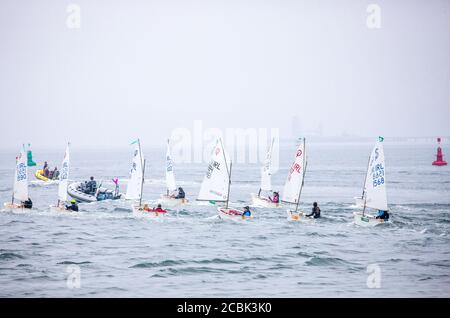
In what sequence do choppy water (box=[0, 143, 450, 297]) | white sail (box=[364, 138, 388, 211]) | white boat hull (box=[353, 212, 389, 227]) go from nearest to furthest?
choppy water (box=[0, 143, 450, 297]), white sail (box=[364, 138, 388, 211]), white boat hull (box=[353, 212, 389, 227])

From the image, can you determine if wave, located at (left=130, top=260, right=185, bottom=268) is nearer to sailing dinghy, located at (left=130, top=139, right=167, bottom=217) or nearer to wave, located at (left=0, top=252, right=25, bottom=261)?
wave, located at (left=0, top=252, right=25, bottom=261)

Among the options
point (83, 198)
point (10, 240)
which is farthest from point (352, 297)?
point (83, 198)

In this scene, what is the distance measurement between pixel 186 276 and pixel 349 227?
2088cm

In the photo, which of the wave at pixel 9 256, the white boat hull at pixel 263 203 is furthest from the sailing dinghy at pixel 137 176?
the wave at pixel 9 256

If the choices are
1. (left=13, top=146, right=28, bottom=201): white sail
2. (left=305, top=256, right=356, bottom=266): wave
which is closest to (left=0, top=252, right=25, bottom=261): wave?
(left=13, top=146, right=28, bottom=201): white sail

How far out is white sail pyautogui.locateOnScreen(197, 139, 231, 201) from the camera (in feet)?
172

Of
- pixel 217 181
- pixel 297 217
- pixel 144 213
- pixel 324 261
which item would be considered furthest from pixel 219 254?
pixel 144 213

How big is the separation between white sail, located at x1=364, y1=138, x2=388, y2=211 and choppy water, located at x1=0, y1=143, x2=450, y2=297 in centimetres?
233

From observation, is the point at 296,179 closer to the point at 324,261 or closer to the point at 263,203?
the point at 263,203

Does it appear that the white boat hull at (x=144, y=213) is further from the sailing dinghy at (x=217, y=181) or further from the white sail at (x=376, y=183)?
the white sail at (x=376, y=183)

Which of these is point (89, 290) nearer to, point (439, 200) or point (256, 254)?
point (256, 254)

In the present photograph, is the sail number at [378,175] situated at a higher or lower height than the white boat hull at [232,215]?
higher

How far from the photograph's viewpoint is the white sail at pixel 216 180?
5234 centimetres

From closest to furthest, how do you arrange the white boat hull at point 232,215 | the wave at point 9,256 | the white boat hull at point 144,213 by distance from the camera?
the wave at point 9,256
the white boat hull at point 232,215
the white boat hull at point 144,213
